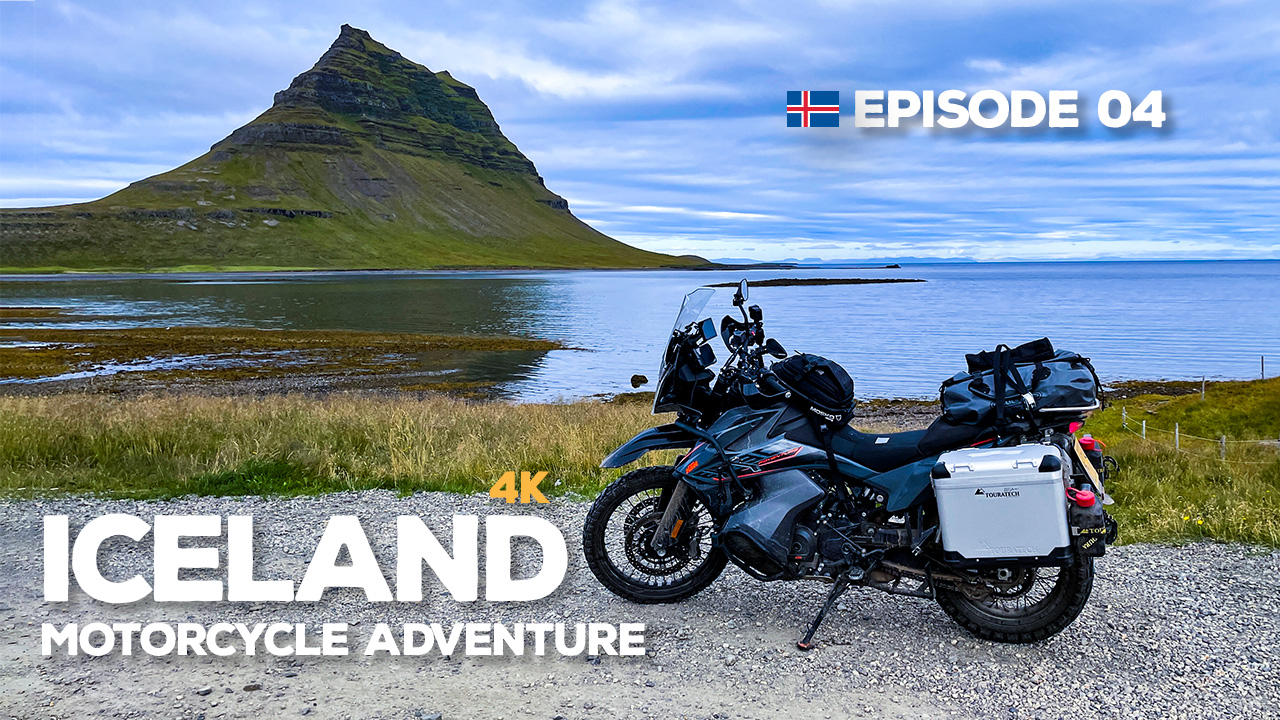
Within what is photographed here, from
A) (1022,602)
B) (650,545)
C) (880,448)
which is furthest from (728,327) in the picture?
(1022,602)

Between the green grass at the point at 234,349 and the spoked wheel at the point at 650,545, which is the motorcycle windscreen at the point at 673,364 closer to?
the spoked wheel at the point at 650,545

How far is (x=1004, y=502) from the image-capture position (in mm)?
4754

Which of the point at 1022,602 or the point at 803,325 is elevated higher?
the point at 803,325

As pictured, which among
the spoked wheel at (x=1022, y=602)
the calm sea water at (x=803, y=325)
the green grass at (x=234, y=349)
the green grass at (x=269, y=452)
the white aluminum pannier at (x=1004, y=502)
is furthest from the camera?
the calm sea water at (x=803, y=325)

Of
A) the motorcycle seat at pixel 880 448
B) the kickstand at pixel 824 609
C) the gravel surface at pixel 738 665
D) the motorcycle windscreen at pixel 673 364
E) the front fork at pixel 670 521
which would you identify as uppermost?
the motorcycle windscreen at pixel 673 364

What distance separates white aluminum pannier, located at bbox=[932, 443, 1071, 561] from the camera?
4707 millimetres

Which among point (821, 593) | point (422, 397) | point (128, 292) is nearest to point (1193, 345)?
point (422, 397)

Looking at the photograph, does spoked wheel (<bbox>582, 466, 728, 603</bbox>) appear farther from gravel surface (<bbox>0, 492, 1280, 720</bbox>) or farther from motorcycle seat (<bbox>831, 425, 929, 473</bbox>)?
motorcycle seat (<bbox>831, 425, 929, 473</bbox>)

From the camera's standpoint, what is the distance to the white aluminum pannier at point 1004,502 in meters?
4.71

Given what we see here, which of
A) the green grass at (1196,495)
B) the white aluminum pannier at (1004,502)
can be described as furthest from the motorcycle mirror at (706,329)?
the green grass at (1196,495)

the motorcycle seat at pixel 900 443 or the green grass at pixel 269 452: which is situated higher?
the motorcycle seat at pixel 900 443

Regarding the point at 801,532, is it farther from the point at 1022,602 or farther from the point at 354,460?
the point at 354,460

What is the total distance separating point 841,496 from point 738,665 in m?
1.13

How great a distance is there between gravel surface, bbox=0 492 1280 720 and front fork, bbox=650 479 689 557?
0.45m
